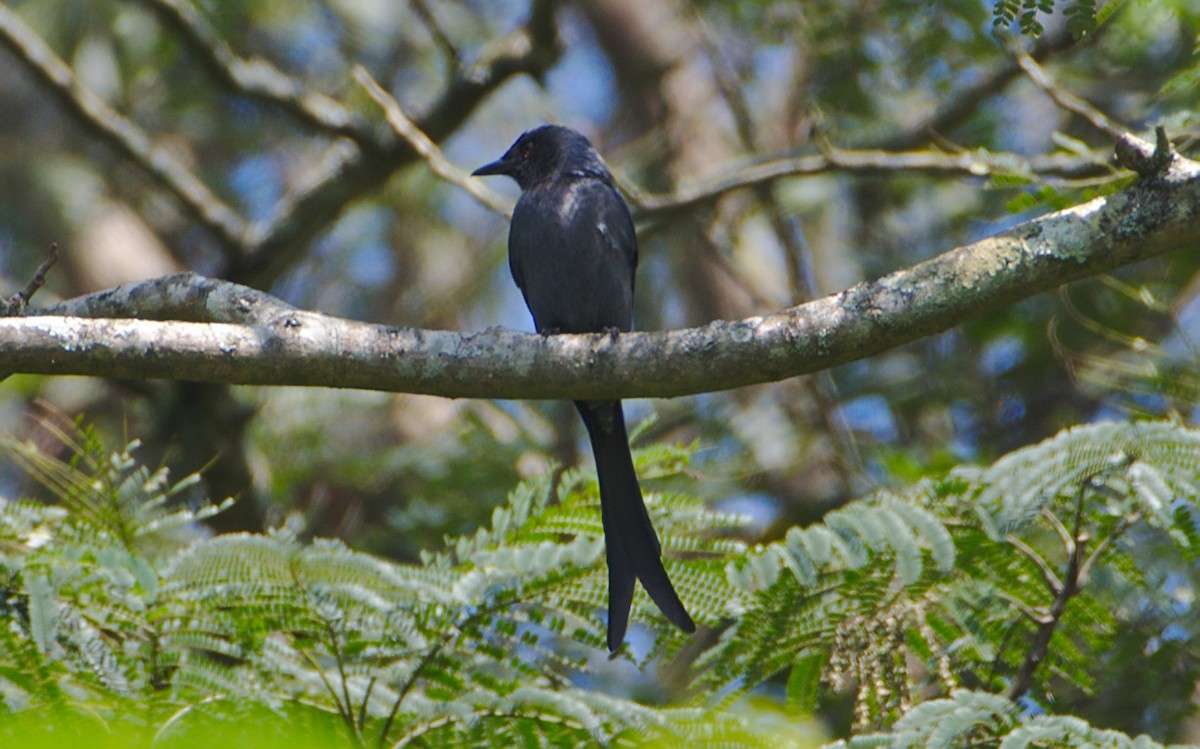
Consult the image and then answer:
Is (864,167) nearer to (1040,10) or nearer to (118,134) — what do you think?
(1040,10)

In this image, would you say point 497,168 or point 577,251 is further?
point 497,168

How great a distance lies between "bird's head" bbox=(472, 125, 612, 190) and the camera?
5391 millimetres

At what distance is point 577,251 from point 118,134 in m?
3.01

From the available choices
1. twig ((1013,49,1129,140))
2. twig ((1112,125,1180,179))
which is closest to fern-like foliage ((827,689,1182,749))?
twig ((1112,125,1180,179))

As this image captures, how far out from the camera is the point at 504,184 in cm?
951

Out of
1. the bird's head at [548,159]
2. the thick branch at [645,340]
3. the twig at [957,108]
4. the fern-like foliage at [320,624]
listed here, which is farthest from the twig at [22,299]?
the twig at [957,108]

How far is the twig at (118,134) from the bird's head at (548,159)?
152 cm

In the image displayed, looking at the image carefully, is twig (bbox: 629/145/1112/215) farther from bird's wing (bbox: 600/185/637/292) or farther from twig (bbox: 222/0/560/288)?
twig (bbox: 222/0/560/288)

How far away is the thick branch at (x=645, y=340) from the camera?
2.98 m

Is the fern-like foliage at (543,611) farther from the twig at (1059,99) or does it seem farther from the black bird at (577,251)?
the twig at (1059,99)

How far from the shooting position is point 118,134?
6.40m

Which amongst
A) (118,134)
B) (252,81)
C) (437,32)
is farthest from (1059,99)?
(118,134)

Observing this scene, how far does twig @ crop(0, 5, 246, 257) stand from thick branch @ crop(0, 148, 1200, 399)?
3304 mm

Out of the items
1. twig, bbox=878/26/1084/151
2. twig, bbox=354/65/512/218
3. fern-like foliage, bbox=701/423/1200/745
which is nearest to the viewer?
fern-like foliage, bbox=701/423/1200/745
